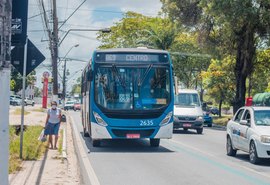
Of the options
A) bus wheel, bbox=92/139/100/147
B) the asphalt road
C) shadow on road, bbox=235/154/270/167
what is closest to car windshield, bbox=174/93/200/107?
the asphalt road

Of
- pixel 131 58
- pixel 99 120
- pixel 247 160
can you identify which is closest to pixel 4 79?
pixel 247 160

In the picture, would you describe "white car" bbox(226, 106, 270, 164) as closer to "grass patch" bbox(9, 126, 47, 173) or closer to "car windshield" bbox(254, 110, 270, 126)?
"car windshield" bbox(254, 110, 270, 126)

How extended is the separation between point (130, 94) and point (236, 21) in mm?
17250

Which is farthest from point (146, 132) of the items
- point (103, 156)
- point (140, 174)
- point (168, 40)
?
point (168, 40)

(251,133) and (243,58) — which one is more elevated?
(243,58)

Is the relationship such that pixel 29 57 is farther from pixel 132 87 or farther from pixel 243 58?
pixel 243 58

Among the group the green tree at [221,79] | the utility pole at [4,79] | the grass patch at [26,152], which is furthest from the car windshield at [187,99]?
the utility pole at [4,79]

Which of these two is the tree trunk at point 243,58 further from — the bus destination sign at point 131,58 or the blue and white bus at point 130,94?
the blue and white bus at point 130,94

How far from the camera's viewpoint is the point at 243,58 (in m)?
38.3

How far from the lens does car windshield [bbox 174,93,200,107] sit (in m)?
29.0

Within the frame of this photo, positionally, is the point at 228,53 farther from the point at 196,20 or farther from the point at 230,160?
the point at 230,160

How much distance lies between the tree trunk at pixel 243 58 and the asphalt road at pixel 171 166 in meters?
18.0

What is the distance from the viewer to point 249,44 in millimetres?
37500

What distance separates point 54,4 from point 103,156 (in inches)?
893
